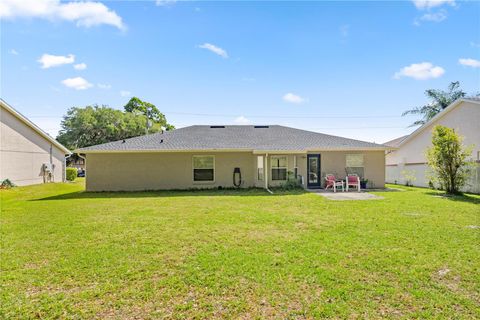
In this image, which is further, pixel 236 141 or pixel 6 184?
pixel 6 184

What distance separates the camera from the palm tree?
30.0m

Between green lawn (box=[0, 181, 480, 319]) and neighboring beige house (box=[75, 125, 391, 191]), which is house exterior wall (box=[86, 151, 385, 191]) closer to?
neighboring beige house (box=[75, 125, 391, 191])

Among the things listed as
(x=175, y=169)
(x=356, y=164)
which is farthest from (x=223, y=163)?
(x=356, y=164)

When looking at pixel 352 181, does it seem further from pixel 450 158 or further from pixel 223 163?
pixel 223 163

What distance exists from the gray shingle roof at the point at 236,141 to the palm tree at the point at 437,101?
2084cm

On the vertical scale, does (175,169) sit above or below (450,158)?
below

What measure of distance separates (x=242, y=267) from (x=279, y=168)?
11.4 m

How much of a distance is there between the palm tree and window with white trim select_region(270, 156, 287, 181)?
23960 mm

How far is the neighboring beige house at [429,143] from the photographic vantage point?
1468 cm

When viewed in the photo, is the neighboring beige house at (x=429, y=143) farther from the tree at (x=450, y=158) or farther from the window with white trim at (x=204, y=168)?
the window with white trim at (x=204, y=168)

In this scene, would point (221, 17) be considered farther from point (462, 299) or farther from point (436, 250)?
point (462, 299)

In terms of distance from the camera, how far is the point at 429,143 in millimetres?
18172

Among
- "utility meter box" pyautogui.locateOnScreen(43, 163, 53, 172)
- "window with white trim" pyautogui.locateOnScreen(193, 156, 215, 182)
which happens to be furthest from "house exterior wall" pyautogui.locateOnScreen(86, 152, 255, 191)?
"utility meter box" pyautogui.locateOnScreen(43, 163, 53, 172)

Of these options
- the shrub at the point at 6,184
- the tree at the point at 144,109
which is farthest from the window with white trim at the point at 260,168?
the tree at the point at 144,109
